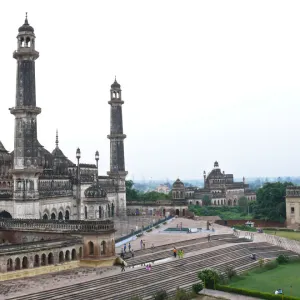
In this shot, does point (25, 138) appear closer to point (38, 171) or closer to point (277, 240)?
point (38, 171)

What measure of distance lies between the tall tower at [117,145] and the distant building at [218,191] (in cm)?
1789

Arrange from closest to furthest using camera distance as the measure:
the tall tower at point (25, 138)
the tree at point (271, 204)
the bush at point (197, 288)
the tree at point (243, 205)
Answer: the bush at point (197, 288)
the tall tower at point (25, 138)
the tree at point (271, 204)
the tree at point (243, 205)

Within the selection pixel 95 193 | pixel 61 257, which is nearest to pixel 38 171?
pixel 95 193

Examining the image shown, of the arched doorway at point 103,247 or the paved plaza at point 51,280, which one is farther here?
the arched doorway at point 103,247

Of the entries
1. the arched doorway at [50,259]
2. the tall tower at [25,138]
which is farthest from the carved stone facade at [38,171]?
the arched doorway at [50,259]

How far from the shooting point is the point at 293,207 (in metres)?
53.4

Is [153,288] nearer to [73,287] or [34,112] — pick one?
[73,287]

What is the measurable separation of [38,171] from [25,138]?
2.70 meters

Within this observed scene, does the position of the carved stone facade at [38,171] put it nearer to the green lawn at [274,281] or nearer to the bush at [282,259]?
the green lawn at [274,281]

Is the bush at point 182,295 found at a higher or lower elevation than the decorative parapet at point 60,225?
lower

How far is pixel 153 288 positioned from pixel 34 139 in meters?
18.7

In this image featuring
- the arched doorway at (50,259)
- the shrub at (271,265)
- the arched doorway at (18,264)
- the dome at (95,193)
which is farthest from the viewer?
the shrub at (271,265)

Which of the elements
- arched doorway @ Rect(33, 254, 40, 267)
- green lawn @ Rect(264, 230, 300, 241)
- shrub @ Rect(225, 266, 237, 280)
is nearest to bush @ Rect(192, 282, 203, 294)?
shrub @ Rect(225, 266, 237, 280)

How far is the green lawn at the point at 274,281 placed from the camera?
25.2 meters
